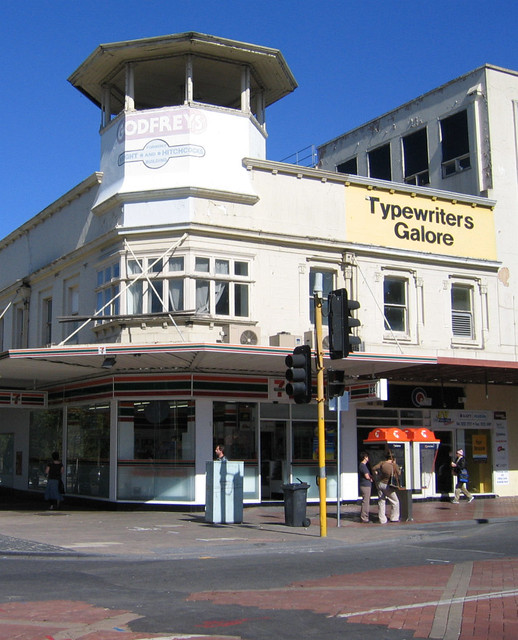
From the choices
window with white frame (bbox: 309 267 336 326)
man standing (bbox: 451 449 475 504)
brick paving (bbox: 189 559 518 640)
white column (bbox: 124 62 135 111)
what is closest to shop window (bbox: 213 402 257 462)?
window with white frame (bbox: 309 267 336 326)

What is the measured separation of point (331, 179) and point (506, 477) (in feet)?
37.2

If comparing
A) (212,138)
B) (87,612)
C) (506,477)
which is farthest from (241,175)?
(87,612)

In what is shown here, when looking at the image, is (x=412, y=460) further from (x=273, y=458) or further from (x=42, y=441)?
(x=42, y=441)

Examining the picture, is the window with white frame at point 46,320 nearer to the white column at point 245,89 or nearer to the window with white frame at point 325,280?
the window with white frame at point 325,280

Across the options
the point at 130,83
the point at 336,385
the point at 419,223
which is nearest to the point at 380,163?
the point at 419,223

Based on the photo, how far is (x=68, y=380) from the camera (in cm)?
2388

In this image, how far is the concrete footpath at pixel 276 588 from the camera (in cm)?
756

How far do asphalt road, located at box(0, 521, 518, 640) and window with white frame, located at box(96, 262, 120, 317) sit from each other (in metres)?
9.46

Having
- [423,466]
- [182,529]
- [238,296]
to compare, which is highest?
[238,296]

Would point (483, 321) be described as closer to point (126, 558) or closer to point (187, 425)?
point (187, 425)

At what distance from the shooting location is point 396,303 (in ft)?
79.1

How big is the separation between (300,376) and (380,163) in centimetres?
1880

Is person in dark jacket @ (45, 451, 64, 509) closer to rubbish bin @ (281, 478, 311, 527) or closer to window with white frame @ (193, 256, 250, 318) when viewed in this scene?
window with white frame @ (193, 256, 250, 318)

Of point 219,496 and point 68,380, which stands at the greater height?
point 68,380
